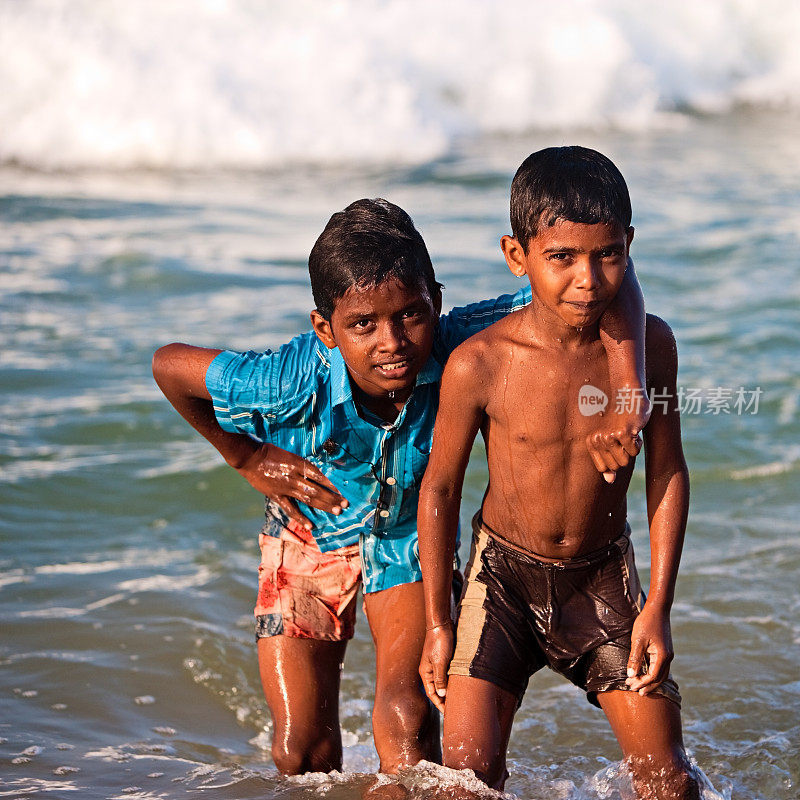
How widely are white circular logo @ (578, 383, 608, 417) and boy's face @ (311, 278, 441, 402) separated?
429 mm

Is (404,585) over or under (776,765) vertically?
over

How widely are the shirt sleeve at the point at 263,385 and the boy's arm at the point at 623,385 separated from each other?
87cm

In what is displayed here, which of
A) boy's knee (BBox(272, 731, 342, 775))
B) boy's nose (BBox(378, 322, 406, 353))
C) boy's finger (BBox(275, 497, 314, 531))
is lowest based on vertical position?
boy's knee (BBox(272, 731, 342, 775))

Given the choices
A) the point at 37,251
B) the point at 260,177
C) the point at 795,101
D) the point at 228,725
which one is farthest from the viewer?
the point at 795,101

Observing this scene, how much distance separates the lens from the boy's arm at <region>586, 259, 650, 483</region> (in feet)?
9.01

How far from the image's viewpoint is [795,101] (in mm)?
16703

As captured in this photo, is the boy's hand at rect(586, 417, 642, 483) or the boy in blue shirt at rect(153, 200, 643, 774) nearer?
the boy's hand at rect(586, 417, 642, 483)

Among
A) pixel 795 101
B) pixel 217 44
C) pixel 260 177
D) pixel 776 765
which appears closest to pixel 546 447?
pixel 776 765

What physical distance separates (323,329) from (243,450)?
61 cm

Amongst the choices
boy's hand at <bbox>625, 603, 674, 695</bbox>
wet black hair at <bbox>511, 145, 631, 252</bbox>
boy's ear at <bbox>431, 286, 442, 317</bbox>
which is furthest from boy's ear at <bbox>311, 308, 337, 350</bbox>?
boy's hand at <bbox>625, 603, 674, 695</bbox>

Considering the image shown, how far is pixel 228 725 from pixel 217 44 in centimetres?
1171

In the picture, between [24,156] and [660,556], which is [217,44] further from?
[660,556]

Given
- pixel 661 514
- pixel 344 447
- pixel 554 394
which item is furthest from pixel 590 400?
pixel 344 447

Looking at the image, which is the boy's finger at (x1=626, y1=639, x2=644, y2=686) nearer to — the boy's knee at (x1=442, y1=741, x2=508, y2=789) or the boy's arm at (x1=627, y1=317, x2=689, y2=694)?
the boy's arm at (x1=627, y1=317, x2=689, y2=694)
